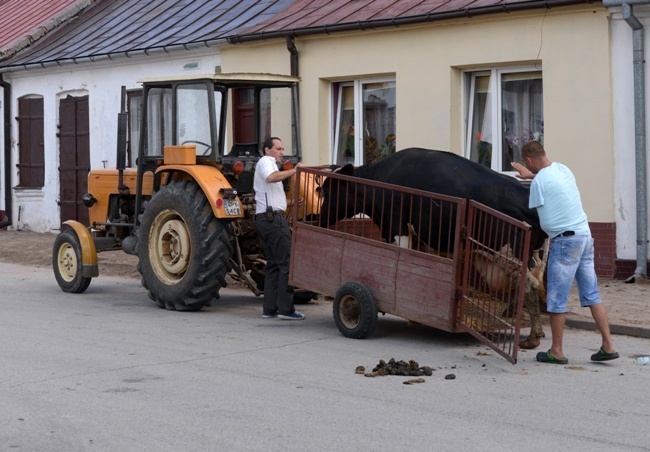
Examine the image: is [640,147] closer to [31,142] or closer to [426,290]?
[426,290]

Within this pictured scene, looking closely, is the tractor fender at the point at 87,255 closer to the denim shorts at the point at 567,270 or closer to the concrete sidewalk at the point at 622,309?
Result: the concrete sidewalk at the point at 622,309

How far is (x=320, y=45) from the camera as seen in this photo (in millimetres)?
17203

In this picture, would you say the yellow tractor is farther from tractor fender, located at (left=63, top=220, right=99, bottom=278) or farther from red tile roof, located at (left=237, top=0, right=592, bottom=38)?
red tile roof, located at (left=237, top=0, right=592, bottom=38)

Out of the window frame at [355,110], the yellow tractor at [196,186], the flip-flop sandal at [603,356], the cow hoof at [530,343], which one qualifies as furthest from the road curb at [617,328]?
the window frame at [355,110]

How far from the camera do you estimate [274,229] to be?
10906mm

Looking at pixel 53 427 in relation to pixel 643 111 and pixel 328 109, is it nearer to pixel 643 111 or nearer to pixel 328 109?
pixel 643 111

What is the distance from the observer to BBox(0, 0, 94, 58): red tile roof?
2344 centimetres

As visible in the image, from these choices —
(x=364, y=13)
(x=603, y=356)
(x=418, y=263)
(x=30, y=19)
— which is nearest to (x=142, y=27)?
(x=30, y=19)

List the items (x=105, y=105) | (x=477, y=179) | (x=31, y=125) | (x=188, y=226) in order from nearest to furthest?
(x=477, y=179) < (x=188, y=226) < (x=105, y=105) < (x=31, y=125)

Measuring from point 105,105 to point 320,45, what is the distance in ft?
19.3

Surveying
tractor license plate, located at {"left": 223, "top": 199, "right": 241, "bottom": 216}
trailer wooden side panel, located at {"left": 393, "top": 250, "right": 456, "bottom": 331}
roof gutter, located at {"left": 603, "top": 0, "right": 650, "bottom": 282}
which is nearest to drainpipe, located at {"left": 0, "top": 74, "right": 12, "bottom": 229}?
tractor license plate, located at {"left": 223, "top": 199, "right": 241, "bottom": 216}

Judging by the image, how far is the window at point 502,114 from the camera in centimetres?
1494

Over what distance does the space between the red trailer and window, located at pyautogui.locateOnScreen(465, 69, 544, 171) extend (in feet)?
17.0

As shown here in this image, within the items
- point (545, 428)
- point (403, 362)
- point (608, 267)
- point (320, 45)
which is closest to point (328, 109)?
point (320, 45)
